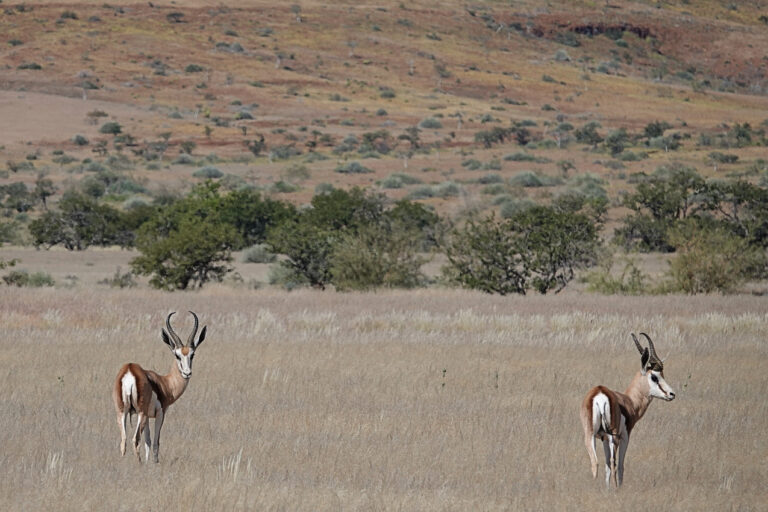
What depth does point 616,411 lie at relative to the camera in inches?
291

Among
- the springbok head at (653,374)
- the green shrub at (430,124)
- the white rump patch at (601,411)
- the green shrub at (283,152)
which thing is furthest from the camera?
the green shrub at (430,124)

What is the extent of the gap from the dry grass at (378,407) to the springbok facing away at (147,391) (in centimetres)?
30

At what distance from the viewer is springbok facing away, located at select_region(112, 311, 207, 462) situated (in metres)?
7.84

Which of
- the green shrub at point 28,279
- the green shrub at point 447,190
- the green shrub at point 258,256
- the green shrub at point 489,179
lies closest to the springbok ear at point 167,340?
the green shrub at point 28,279

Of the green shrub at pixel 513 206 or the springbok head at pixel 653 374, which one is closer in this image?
the springbok head at pixel 653 374

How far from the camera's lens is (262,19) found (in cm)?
11962

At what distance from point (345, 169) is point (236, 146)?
14808 millimetres

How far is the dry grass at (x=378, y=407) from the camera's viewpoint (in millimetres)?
7562


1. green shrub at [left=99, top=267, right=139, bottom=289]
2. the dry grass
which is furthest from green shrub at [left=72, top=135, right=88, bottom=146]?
the dry grass

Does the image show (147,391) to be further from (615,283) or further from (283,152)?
(283,152)

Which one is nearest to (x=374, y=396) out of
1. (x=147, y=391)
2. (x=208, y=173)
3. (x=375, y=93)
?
(x=147, y=391)

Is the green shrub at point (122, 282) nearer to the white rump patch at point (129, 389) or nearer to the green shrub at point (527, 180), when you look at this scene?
the white rump patch at point (129, 389)

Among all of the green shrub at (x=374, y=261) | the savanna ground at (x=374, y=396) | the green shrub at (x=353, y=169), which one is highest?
the savanna ground at (x=374, y=396)

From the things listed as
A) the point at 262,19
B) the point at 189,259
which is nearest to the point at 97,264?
the point at 189,259
